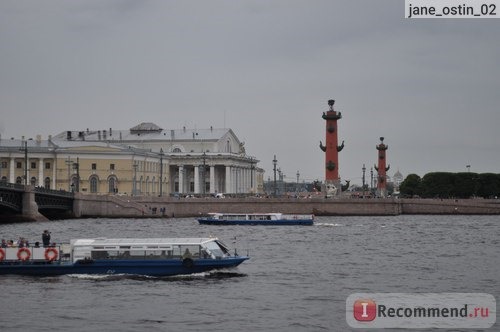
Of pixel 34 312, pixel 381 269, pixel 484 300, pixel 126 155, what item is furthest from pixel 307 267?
pixel 126 155

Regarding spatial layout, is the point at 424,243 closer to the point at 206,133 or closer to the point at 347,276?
the point at 347,276

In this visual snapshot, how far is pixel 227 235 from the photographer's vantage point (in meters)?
54.0

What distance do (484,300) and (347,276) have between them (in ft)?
19.7

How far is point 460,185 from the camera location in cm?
10250

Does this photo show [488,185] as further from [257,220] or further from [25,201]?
[25,201]

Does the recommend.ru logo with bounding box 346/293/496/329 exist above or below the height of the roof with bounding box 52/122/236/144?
below

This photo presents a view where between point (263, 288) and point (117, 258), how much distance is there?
5.10m

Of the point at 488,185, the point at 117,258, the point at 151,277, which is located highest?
the point at 488,185

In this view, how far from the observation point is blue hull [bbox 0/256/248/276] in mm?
31906

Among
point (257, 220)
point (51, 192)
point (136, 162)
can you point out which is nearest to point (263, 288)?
point (257, 220)

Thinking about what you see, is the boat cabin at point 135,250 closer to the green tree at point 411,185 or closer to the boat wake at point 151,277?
the boat wake at point 151,277

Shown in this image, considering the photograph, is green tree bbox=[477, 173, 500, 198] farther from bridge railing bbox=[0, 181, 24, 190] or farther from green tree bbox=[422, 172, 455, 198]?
bridge railing bbox=[0, 181, 24, 190]

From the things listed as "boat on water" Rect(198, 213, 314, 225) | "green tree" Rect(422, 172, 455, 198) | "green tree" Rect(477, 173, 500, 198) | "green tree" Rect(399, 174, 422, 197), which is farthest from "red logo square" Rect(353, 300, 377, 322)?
"green tree" Rect(399, 174, 422, 197)

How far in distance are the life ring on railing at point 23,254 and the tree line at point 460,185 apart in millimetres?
74925
